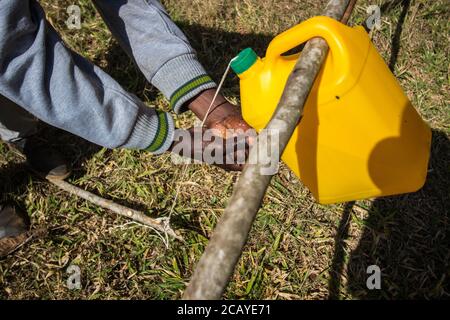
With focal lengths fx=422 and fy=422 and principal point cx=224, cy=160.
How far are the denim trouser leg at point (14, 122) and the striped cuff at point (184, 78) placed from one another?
1.84 ft

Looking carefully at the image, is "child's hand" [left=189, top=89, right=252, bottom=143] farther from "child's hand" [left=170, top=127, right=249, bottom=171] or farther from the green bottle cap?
the green bottle cap

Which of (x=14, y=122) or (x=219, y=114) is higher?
(x=219, y=114)

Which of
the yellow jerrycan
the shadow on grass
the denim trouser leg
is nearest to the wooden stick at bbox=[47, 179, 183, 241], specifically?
the denim trouser leg

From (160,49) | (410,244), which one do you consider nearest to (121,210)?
(160,49)

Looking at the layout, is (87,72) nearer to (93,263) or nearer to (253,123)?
(253,123)

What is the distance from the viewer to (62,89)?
1.22 meters

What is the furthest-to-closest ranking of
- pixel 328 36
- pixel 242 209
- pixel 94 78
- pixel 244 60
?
pixel 94 78 < pixel 244 60 < pixel 328 36 < pixel 242 209

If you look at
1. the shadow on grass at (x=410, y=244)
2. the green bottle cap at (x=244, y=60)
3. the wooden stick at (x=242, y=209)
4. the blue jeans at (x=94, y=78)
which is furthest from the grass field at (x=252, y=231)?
the wooden stick at (x=242, y=209)

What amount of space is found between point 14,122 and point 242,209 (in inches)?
48.2

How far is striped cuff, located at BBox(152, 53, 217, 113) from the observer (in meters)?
1.49

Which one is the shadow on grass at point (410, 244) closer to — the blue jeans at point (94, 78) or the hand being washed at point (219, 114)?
the hand being washed at point (219, 114)

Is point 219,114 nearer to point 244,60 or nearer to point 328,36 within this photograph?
point 244,60

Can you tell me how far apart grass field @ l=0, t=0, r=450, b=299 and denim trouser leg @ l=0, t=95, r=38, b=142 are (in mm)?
208

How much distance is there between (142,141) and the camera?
1387 mm
